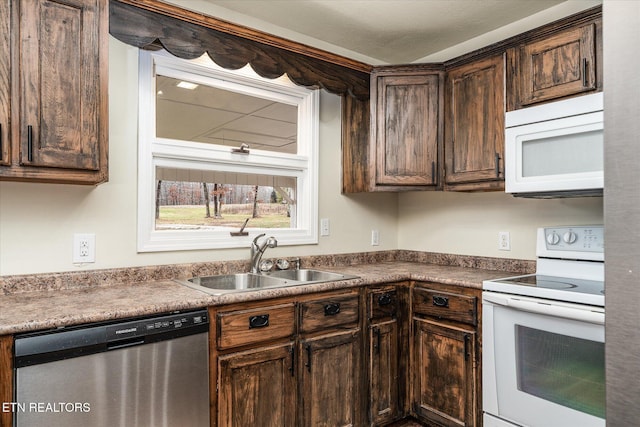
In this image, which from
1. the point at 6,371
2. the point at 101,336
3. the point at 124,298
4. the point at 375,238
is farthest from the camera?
the point at 375,238

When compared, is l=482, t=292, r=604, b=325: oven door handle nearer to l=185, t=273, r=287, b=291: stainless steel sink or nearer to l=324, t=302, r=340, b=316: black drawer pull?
l=324, t=302, r=340, b=316: black drawer pull

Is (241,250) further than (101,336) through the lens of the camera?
Yes

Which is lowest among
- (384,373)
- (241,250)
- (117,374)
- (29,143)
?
(384,373)

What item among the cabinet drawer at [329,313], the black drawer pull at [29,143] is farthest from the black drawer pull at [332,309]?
the black drawer pull at [29,143]

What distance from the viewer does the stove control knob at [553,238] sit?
2.24m

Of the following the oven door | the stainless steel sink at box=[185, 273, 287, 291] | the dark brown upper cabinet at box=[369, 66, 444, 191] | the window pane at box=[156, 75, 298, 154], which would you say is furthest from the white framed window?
the oven door

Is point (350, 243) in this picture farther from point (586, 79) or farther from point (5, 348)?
point (5, 348)

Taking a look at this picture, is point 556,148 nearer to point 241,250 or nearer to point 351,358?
point 351,358

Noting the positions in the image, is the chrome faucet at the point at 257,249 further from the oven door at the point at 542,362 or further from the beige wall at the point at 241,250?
the oven door at the point at 542,362

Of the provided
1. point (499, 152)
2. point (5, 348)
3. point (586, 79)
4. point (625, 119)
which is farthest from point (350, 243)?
point (625, 119)

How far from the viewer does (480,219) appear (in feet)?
9.39

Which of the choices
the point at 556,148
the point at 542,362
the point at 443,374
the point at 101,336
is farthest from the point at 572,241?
the point at 101,336

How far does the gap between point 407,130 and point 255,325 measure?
1.63 m

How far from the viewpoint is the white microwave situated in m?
1.88
